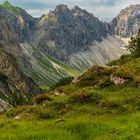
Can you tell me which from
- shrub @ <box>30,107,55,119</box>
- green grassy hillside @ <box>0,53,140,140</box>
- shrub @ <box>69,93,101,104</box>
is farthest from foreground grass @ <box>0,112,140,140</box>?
shrub @ <box>69,93,101,104</box>

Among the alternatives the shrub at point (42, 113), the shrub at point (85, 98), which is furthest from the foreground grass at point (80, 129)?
the shrub at point (85, 98)

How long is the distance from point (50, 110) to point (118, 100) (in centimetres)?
624

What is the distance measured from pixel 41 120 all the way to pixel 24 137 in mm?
7946

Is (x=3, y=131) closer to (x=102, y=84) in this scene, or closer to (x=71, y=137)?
(x=71, y=137)

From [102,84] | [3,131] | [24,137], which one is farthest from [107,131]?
[102,84]

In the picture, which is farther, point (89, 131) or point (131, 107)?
point (131, 107)

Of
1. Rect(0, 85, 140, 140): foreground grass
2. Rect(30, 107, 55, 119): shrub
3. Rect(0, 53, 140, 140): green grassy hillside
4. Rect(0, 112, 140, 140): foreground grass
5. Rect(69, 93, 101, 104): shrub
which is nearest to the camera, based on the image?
Rect(0, 112, 140, 140): foreground grass

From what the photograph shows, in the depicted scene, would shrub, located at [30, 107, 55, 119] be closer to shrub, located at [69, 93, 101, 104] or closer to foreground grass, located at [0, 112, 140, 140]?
foreground grass, located at [0, 112, 140, 140]

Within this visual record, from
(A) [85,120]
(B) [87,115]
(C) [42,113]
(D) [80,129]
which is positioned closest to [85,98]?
(C) [42,113]

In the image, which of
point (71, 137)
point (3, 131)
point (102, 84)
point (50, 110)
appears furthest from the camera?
point (102, 84)

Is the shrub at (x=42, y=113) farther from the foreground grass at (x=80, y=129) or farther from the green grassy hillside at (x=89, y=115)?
the foreground grass at (x=80, y=129)

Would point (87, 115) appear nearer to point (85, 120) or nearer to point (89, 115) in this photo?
point (89, 115)

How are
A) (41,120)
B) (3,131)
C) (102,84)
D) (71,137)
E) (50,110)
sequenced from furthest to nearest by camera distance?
1. (102,84)
2. (50,110)
3. (41,120)
4. (3,131)
5. (71,137)

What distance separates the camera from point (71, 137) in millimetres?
27156
